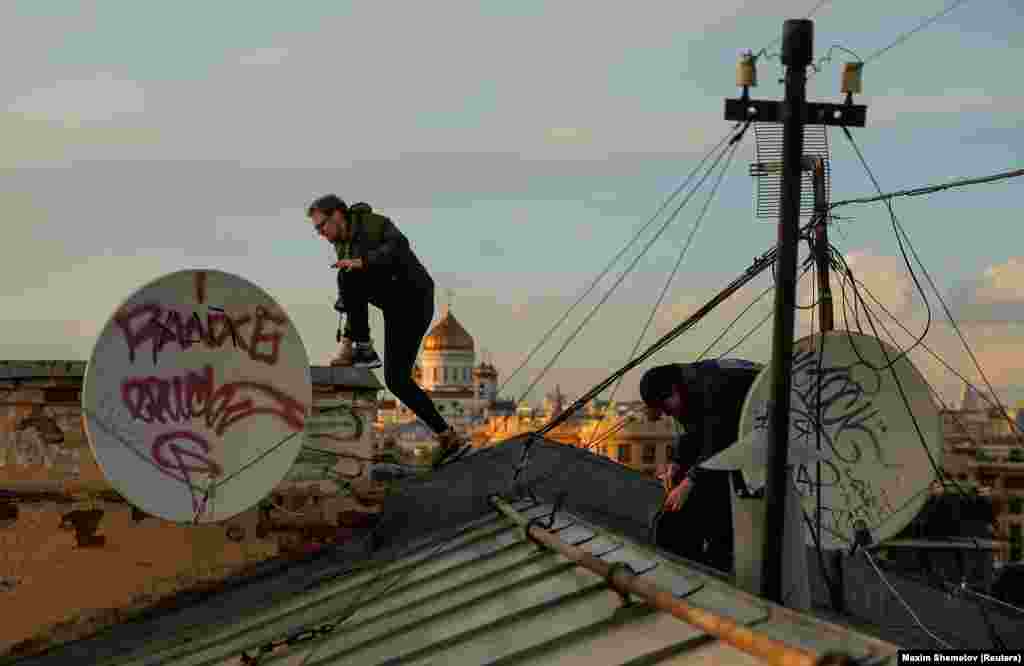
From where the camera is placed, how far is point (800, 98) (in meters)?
7.11

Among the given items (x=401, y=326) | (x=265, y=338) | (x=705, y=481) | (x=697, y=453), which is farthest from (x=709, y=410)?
(x=265, y=338)

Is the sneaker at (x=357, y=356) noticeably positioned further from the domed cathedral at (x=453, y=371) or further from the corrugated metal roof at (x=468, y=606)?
the domed cathedral at (x=453, y=371)

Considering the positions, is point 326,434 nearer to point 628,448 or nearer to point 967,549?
point 967,549

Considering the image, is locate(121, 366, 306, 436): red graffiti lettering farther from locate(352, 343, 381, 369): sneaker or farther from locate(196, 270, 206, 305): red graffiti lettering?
locate(352, 343, 381, 369): sneaker

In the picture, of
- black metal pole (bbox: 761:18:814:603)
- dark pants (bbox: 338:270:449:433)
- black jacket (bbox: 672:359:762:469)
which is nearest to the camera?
black metal pole (bbox: 761:18:814:603)

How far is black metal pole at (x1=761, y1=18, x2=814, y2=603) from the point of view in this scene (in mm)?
6395

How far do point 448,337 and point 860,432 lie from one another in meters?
139

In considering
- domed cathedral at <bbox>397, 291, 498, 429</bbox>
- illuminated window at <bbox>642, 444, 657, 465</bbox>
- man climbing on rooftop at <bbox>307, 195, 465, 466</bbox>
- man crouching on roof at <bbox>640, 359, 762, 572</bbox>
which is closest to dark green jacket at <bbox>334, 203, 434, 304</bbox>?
man climbing on rooftop at <bbox>307, 195, 465, 466</bbox>

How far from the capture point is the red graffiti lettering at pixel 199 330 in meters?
8.25

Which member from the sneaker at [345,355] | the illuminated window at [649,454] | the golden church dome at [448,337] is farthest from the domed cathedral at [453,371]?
the sneaker at [345,355]

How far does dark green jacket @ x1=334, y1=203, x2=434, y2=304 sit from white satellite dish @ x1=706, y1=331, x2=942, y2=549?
2.32 metres

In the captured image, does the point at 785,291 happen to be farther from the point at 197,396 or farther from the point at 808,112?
the point at 197,396

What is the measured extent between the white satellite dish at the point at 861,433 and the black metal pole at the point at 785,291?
2230mm

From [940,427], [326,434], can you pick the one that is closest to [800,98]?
[940,427]
